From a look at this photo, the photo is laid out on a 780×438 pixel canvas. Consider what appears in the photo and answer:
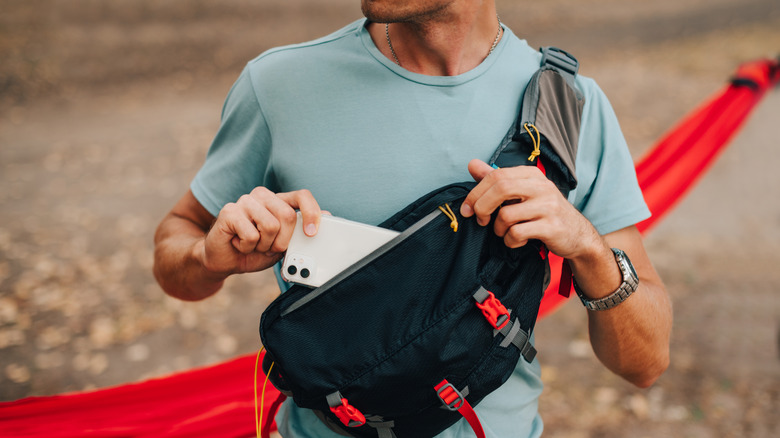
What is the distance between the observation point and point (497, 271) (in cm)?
110

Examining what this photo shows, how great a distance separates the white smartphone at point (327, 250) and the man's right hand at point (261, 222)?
0.02 meters

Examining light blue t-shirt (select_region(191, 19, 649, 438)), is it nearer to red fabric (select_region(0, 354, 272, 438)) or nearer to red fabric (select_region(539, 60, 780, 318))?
red fabric (select_region(0, 354, 272, 438))

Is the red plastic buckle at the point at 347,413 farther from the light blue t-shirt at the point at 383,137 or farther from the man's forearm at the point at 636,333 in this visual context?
the man's forearm at the point at 636,333

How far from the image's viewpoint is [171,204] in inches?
202

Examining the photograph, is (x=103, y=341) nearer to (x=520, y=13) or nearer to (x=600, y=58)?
(x=600, y=58)

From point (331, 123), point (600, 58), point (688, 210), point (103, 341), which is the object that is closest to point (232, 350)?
point (103, 341)

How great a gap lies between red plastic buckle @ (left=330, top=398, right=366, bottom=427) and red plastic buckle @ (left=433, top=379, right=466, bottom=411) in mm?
148

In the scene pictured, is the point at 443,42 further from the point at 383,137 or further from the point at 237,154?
the point at 237,154

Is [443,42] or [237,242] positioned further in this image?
[443,42]

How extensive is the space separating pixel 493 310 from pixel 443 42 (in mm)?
603

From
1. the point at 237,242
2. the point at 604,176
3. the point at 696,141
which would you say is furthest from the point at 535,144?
the point at 696,141

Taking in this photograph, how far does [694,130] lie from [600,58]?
24.2 ft

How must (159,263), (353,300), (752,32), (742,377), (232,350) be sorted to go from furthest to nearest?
1. (752,32)
2. (232,350)
3. (742,377)
4. (159,263)
5. (353,300)

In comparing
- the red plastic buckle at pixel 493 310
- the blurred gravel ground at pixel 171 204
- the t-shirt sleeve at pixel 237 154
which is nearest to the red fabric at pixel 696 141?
the blurred gravel ground at pixel 171 204
